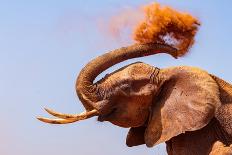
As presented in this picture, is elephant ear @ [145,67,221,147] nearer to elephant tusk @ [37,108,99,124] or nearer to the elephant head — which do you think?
the elephant head

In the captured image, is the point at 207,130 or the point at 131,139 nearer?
the point at 207,130

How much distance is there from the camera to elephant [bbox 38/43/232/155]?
945 cm

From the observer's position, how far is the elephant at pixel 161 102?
9445 mm

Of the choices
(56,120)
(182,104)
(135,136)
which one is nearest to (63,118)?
(56,120)

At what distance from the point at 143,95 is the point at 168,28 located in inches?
39.2

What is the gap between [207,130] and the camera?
9.52 meters

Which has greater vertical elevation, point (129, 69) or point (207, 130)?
point (129, 69)

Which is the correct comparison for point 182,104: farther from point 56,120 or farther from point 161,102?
point 56,120

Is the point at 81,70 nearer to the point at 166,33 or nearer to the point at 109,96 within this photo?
the point at 109,96

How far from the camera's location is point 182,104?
9.57 m

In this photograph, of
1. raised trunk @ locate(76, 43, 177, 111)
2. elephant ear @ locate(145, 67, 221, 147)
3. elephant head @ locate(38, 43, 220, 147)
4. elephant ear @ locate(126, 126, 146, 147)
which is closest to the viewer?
elephant ear @ locate(145, 67, 221, 147)

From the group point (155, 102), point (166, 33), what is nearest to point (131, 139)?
point (155, 102)

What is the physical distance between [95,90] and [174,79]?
3.18 ft

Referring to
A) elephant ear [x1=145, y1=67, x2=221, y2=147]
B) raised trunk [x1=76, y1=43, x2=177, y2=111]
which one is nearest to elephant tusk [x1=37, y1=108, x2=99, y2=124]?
raised trunk [x1=76, y1=43, x2=177, y2=111]
